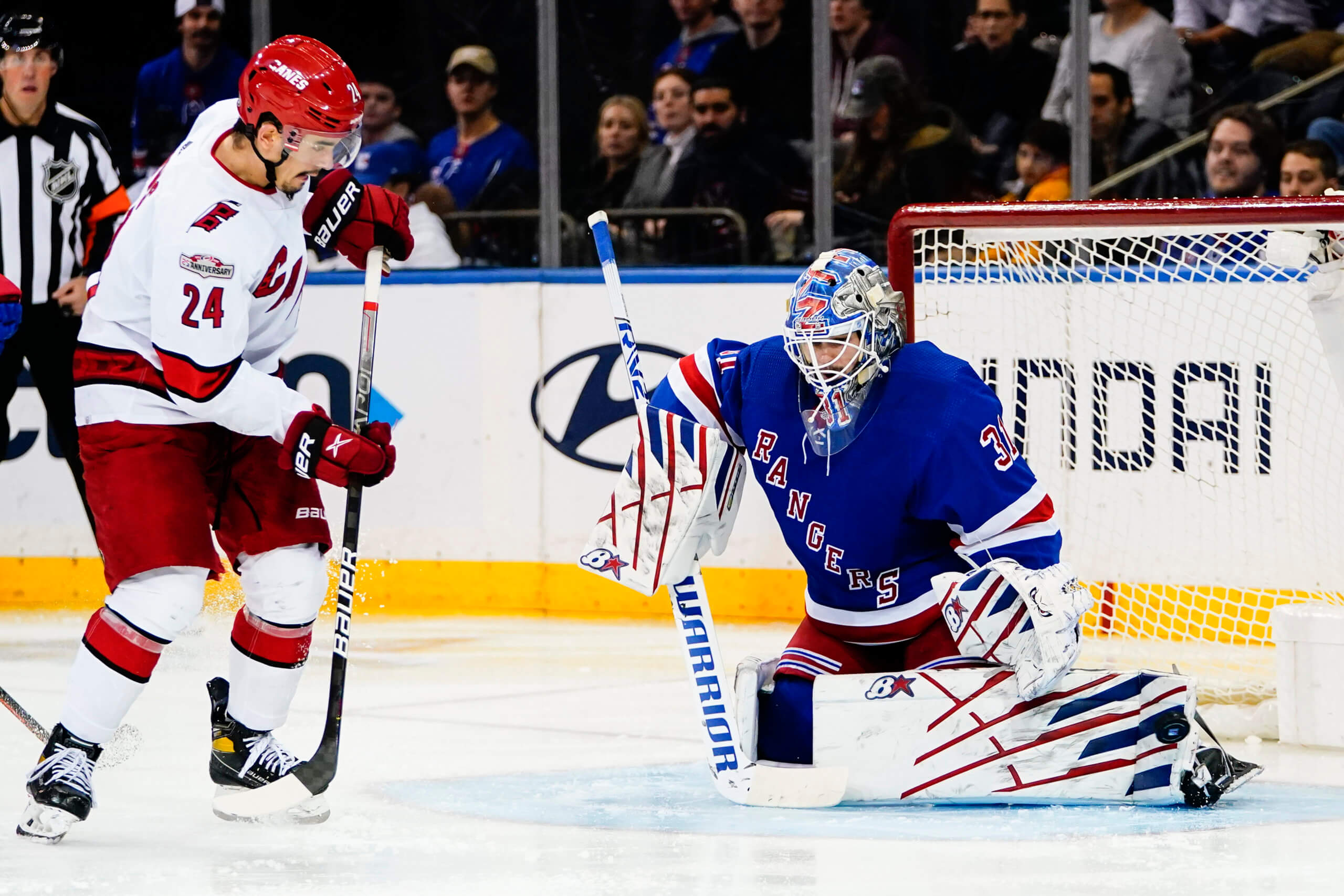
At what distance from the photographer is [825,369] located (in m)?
3.11

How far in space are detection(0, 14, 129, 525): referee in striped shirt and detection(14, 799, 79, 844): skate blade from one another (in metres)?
2.18

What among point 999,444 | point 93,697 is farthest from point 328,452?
point 999,444

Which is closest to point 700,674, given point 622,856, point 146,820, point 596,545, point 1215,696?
point 596,545

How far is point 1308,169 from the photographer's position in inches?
194

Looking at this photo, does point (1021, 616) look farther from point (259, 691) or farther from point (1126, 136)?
point (1126, 136)

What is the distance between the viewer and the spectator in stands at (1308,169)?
493 centimetres

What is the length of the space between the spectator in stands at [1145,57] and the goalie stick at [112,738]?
280 cm

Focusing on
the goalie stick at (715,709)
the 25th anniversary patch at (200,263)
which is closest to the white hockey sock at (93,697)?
the 25th anniversary patch at (200,263)

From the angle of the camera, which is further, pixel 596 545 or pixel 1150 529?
pixel 1150 529

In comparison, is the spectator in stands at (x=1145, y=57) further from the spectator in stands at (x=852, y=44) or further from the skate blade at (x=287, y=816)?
the skate blade at (x=287, y=816)

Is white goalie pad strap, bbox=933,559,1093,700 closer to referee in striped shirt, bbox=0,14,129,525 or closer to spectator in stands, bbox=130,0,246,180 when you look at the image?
referee in striped shirt, bbox=0,14,129,525

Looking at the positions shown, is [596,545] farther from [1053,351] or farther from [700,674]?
[1053,351]

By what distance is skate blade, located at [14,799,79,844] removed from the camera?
299 centimetres

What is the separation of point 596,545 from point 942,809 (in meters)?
0.70
